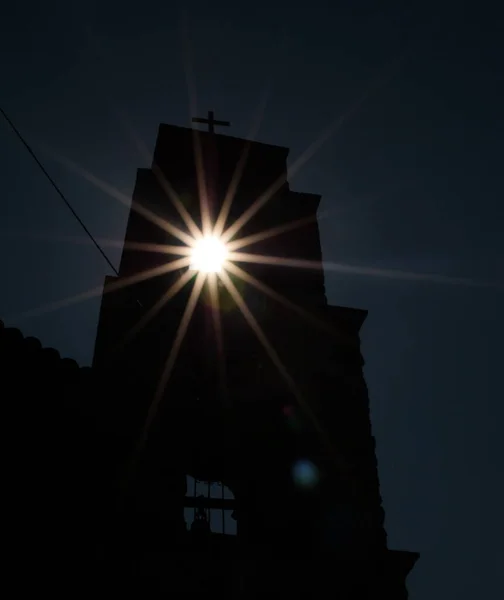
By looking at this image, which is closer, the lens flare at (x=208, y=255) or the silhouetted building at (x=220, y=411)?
the silhouetted building at (x=220, y=411)

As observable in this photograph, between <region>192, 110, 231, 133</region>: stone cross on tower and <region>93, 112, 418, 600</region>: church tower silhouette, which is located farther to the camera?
<region>192, 110, 231, 133</region>: stone cross on tower

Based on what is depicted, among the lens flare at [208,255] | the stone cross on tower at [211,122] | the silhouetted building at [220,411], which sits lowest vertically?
the silhouetted building at [220,411]

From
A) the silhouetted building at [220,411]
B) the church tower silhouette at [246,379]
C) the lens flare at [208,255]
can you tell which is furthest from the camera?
the lens flare at [208,255]

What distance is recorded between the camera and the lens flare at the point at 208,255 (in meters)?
11.7

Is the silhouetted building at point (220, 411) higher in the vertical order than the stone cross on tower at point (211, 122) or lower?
lower

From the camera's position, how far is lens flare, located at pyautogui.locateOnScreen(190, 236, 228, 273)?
11.7 metres

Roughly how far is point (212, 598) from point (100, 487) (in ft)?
6.11

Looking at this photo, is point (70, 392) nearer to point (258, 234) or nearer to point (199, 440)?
point (199, 440)

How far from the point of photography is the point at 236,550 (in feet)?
29.0

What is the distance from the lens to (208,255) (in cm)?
1195

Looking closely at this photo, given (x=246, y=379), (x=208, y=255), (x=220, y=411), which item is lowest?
(x=220, y=411)

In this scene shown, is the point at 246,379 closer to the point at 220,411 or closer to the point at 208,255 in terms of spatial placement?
the point at 220,411

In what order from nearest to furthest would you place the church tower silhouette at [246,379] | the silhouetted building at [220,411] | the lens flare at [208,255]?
1. the silhouetted building at [220,411]
2. the church tower silhouette at [246,379]
3. the lens flare at [208,255]

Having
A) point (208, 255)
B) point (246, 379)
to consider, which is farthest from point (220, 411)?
point (208, 255)
